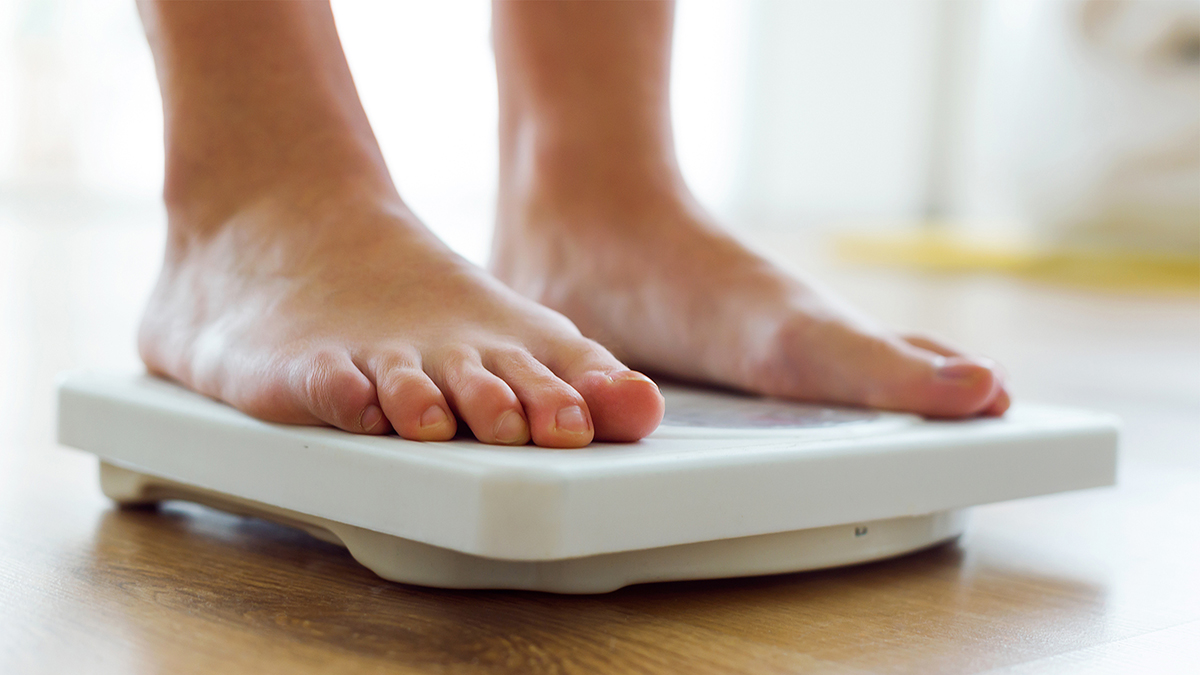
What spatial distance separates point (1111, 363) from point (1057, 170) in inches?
69.9

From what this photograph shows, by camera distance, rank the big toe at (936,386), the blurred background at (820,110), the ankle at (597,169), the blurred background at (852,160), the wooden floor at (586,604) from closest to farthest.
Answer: the wooden floor at (586,604) → the big toe at (936,386) → the ankle at (597,169) → the blurred background at (852,160) → the blurred background at (820,110)

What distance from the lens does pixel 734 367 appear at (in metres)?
0.83

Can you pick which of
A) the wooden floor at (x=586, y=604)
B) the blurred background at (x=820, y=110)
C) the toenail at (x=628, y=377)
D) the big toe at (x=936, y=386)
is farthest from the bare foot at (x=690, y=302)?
the blurred background at (x=820, y=110)

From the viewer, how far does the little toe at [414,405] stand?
1.92ft

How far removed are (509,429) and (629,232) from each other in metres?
0.37

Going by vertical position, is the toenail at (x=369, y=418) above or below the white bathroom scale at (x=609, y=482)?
above

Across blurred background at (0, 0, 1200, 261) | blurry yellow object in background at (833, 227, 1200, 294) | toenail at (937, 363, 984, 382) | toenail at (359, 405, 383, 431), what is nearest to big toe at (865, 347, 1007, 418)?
toenail at (937, 363, 984, 382)

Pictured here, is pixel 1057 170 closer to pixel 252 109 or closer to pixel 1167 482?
pixel 1167 482

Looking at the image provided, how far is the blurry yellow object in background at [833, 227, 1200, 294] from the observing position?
10.7ft

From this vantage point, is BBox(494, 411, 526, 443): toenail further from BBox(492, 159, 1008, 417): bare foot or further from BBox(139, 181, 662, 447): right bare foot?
BBox(492, 159, 1008, 417): bare foot

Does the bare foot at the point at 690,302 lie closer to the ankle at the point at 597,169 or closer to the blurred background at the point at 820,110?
the ankle at the point at 597,169

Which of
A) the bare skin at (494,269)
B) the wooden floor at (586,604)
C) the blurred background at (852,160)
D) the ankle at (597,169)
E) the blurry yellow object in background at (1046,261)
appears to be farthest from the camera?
the blurry yellow object in background at (1046,261)

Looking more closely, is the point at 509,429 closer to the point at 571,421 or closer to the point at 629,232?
the point at 571,421

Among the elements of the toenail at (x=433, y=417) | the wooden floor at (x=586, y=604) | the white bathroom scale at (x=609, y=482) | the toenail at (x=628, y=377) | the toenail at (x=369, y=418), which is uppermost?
the toenail at (x=628, y=377)
